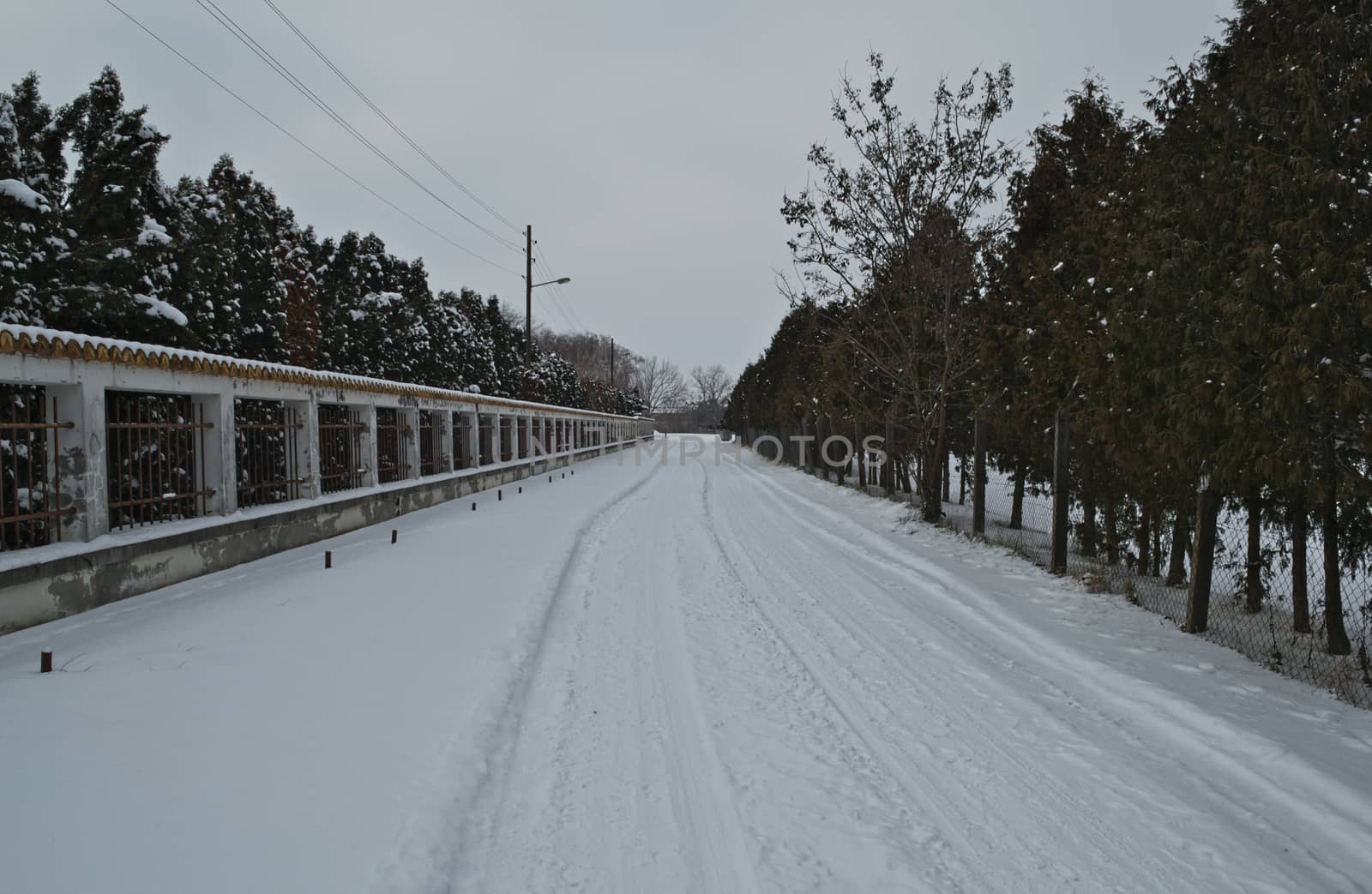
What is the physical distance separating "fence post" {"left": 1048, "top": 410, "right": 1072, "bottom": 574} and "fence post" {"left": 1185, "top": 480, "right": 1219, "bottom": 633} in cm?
241

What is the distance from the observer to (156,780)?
141 inches

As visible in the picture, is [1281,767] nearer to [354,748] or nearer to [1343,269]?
[1343,269]

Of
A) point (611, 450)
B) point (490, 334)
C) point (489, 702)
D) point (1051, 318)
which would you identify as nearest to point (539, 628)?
point (489, 702)

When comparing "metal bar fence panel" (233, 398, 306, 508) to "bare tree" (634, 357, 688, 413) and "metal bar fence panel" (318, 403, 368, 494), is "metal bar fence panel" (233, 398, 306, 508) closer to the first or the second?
"metal bar fence panel" (318, 403, 368, 494)

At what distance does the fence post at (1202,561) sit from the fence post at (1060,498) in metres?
2.41

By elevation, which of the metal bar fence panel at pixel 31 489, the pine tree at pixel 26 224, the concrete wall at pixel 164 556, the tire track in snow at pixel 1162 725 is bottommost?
the tire track in snow at pixel 1162 725

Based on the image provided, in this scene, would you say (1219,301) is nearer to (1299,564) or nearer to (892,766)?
(1299,564)

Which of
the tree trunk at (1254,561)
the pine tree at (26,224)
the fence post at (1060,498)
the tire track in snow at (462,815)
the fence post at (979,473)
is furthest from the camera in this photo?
the fence post at (979,473)

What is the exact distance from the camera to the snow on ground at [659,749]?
3.08 m

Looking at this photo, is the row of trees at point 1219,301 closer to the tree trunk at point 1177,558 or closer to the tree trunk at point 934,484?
the tree trunk at point 1177,558

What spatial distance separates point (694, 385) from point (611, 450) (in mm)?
98424

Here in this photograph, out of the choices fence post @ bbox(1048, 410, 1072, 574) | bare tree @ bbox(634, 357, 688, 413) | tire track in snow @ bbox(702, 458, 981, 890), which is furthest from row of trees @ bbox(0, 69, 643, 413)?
bare tree @ bbox(634, 357, 688, 413)

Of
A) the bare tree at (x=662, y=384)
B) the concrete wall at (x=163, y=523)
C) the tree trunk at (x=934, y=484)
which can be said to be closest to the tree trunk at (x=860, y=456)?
the tree trunk at (x=934, y=484)

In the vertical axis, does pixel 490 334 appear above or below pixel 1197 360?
above
